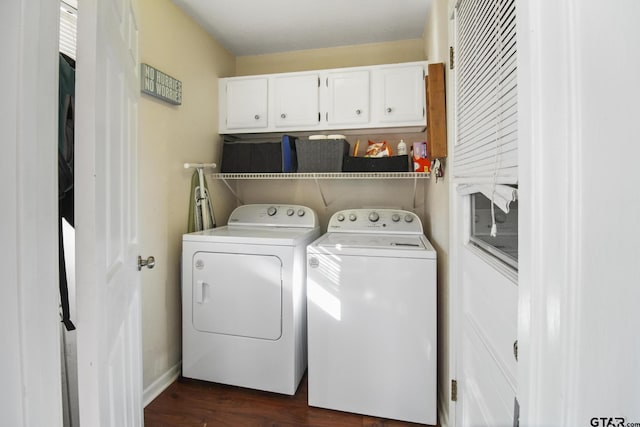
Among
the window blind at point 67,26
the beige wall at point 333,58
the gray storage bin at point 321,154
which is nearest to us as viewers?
the window blind at point 67,26

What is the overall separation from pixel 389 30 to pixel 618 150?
93.1 inches

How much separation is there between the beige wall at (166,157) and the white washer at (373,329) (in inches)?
39.6

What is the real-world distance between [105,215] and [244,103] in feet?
6.04

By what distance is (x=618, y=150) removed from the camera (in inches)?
15.7

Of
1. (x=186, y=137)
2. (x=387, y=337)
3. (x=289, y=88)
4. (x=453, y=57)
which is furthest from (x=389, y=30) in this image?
(x=387, y=337)

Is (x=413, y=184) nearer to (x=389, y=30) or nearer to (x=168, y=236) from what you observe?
(x=389, y=30)

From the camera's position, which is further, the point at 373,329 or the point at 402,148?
the point at 402,148

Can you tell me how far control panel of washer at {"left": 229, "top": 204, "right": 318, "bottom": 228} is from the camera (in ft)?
7.91

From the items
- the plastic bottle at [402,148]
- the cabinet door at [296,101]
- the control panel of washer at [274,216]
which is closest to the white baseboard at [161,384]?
the control panel of washer at [274,216]

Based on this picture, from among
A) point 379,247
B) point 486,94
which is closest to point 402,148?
point 379,247

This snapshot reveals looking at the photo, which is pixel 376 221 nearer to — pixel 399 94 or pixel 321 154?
pixel 321 154

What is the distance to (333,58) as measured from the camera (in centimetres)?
257

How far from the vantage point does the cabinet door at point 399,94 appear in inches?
83.3

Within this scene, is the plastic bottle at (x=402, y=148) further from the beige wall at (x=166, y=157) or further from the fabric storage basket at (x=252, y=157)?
the beige wall at (x=166, y=157)
